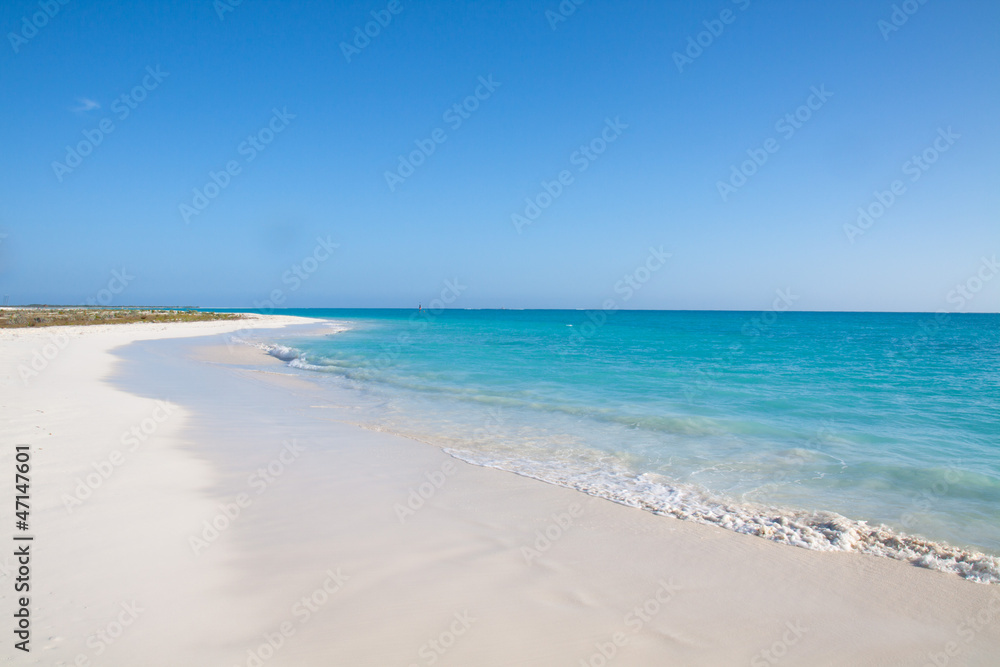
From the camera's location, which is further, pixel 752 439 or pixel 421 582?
pixel 752 439

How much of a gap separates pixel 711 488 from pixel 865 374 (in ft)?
62.3

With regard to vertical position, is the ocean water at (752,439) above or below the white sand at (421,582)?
below

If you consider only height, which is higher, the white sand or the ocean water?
the white sand

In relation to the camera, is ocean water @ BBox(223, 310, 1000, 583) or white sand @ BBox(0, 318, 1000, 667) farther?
ocean water @ BBox(223, 310, 1000, 583)

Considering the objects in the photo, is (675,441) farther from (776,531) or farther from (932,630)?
(932,630)

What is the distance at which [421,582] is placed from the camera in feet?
15.3

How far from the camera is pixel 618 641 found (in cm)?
392

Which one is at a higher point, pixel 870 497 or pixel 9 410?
pixel 9 410

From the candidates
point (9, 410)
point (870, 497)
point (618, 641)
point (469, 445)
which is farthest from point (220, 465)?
point (870, 497)

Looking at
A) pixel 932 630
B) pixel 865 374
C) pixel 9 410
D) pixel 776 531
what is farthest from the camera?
pixel 865 374

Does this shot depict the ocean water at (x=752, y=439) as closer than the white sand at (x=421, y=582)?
No

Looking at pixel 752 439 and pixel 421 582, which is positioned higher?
pixel 421 582

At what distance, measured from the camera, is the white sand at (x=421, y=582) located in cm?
378

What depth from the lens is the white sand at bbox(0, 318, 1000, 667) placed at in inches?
149
